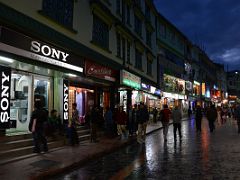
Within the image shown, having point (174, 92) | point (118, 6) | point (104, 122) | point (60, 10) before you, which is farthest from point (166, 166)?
point (174, 92)

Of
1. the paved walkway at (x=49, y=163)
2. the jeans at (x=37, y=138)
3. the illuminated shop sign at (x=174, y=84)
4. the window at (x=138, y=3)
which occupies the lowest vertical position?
the paved walkway at (x=49, y=163)

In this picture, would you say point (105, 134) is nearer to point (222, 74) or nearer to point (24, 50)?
point (24, 50)

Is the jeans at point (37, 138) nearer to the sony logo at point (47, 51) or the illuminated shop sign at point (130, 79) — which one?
the sony logo at point (47, 51)

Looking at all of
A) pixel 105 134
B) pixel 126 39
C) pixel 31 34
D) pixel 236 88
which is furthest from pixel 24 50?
pixel 236 88

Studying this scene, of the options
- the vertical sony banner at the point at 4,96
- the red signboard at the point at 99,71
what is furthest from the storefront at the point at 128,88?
the vertical sony banner at the point at 4,96

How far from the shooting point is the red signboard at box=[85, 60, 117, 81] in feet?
60.7

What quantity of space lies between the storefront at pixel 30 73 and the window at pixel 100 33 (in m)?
3.25

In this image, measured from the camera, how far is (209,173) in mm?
9047

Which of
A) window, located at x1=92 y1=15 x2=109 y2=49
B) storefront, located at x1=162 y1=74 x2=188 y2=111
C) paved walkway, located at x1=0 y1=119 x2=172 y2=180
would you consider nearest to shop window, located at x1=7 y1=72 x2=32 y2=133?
paved walkway, located at x1=0 y1=119 x2=172 y2=180

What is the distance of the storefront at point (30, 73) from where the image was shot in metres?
11.9

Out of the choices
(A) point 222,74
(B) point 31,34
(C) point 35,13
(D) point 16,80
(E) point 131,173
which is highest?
(A) point 222,74

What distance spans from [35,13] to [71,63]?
10.7 ft

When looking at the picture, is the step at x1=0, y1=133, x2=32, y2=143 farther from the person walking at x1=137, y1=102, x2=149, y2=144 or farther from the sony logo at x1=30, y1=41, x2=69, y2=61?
the person walking at x1=137, y1=102, x2=149, y2=144

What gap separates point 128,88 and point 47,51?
45.4 ft
